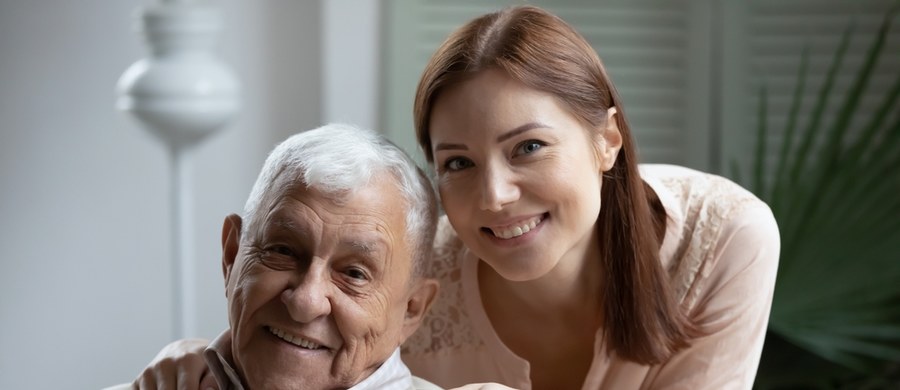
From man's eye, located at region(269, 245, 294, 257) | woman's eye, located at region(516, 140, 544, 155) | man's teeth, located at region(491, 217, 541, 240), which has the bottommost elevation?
man's teeth, located at region(491, 217, 541, 240)

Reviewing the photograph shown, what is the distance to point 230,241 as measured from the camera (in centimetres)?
184

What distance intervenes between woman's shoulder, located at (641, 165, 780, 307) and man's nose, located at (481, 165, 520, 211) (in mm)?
431

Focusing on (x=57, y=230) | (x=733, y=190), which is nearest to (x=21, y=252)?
(x=57, y=230)

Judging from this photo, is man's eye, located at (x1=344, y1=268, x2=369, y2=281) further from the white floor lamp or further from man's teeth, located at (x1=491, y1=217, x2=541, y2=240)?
the white floor lamp

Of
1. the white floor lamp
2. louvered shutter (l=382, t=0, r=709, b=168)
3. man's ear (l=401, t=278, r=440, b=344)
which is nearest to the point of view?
man's ear (l=401, t=278, r=440, b=344)

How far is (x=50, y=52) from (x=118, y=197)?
44 cm

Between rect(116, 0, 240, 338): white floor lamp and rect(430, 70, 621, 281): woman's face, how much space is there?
983 millimetres

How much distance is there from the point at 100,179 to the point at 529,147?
1.76 m

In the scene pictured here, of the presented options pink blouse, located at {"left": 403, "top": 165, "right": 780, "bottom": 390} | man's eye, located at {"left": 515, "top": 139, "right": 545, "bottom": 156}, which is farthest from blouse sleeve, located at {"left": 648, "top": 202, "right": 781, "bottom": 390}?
man's eye, located at {"left": 515, "top": 139, "right": 545, "bottom": 156}

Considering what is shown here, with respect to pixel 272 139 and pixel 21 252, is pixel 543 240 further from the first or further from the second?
pixel 21 252

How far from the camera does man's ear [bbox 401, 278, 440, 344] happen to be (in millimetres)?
1831

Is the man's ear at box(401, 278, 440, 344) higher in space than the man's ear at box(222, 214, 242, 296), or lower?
lower

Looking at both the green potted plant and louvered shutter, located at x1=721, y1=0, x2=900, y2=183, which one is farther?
louvered shutter, located at x1=721, y1=0, x2=900, y2=183

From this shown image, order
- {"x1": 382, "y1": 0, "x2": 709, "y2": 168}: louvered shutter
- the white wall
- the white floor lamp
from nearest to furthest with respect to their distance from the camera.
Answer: the white floor lamp, the white wall, {"x1": 382, "y1": 0, "x2": 709, "y2": 168}: louvered shutter
